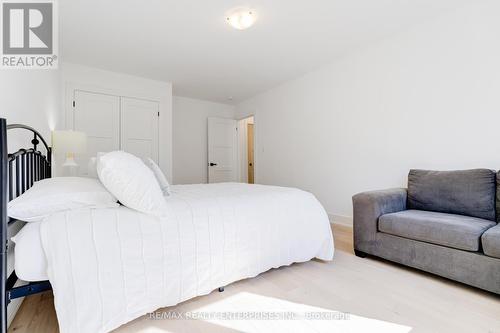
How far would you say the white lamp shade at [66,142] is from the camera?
2668 mm

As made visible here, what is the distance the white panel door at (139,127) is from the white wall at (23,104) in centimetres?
140

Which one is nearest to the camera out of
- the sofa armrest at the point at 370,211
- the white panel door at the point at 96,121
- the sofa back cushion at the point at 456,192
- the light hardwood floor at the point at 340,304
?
the light hardwood floor at the point at 340,304

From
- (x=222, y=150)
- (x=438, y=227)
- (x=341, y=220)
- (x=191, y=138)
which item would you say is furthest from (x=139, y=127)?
(x=438, y=227)

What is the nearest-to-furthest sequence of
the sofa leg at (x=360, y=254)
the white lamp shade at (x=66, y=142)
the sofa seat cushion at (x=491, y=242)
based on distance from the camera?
the sofa seat cushion at (x=491, y=242) < the sofa leg at (x=360, y=254) < the white lamp shade at (x=66, y=142)

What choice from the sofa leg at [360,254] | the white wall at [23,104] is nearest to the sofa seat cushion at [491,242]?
the sofa leg at [360,254]

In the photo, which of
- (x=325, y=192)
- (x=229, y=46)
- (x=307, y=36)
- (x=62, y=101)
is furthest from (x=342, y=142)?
(x=62, y=101)

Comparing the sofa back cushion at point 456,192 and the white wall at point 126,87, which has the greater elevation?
the white wall at point 126,87

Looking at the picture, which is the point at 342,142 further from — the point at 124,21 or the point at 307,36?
the point at 124,21

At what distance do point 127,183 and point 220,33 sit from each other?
89.4 inches

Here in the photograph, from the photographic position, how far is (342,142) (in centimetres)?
356

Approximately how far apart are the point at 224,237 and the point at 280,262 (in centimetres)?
60

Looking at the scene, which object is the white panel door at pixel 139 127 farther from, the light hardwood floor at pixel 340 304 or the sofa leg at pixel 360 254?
the sofa leg at pixel 360 254

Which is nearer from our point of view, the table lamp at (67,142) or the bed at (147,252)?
the bed at (147,252)

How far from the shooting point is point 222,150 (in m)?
5.80
